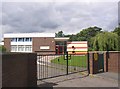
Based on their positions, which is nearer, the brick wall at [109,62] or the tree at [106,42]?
the brick wall at [109,62]

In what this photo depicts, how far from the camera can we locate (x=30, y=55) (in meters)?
10.3

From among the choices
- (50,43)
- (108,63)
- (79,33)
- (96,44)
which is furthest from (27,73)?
(79,33)

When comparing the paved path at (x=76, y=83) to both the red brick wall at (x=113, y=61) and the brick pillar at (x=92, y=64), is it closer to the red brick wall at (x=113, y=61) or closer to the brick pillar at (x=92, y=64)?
the brick pillar at (x=92, y=64)

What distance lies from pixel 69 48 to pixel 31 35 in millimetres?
12156

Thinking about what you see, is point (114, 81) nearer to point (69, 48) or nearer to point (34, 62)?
point (34, 62)

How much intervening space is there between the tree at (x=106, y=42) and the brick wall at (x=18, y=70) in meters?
40.4

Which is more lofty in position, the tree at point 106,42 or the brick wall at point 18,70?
the tree at point 106,42

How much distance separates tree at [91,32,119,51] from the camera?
50312mm

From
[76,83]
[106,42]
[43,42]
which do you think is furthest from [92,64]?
[43,42]

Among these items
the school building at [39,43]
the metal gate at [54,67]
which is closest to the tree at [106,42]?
the school building at [39,43]

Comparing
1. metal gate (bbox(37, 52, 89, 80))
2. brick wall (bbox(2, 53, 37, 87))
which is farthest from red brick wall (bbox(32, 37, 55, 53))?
brick wall (bbox(2, 53, 37, 87))

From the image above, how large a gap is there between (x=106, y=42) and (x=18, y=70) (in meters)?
44.7

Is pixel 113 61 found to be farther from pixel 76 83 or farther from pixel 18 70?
pixel 18 70

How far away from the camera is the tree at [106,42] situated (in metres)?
50.3
